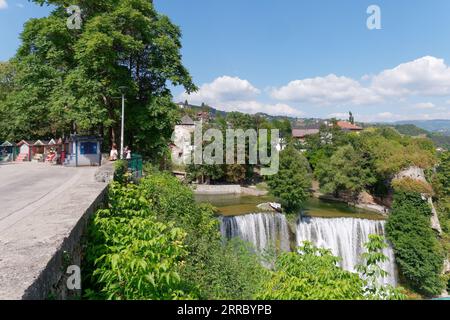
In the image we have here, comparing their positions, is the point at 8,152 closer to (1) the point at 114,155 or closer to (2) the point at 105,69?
(1) the point at 114,155

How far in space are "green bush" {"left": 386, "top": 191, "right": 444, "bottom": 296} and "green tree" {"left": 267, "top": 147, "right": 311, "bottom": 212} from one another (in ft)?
23.6

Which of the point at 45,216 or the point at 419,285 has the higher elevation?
the point at 45,216

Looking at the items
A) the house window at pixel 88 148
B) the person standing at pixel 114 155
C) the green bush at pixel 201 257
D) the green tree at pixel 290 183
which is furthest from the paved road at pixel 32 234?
the green tree at pixel 290 183

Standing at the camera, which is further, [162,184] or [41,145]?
[41,145]

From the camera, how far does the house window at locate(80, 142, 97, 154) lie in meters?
18.1

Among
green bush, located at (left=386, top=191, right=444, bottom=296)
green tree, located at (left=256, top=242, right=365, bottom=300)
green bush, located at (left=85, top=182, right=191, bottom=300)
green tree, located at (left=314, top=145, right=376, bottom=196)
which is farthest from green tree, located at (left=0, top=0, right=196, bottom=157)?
green tree, located at (left=314, top=145, right=376, bottom=196)

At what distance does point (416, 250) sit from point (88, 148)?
23.6 meters

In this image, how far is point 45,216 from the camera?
17.8 ft

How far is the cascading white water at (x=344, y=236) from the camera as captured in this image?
2575cm

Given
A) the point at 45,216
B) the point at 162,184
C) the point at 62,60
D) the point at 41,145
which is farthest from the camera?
the point at 41,145

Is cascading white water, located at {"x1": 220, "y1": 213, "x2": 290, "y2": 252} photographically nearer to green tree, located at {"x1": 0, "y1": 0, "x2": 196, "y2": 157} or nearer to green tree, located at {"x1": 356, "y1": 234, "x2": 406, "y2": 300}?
green tree, located at {"x1": 0, "y1": 0, "x2": 196, "y2": 157}

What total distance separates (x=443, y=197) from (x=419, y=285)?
694 inches
